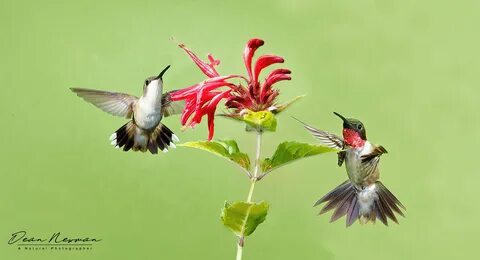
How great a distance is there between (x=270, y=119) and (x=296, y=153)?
0.32ft

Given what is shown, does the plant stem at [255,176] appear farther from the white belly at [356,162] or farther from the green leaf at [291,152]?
the white belly at [356,162]

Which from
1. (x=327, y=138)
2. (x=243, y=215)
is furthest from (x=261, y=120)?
(x=327, y=138)

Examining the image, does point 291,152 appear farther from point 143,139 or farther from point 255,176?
point 143,139

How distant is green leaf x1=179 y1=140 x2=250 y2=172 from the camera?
3.93ft

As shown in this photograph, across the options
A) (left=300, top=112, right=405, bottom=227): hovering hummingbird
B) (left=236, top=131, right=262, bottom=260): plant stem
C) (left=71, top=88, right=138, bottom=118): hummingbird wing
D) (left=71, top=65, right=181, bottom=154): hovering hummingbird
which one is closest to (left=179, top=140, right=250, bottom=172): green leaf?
(left=236, top=131, right=262, bottom=260): plant stem

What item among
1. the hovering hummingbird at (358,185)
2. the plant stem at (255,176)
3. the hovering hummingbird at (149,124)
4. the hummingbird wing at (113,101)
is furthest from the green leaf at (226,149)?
the hummingbird wing at (113,101)

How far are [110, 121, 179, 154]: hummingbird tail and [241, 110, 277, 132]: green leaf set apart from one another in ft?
1.85

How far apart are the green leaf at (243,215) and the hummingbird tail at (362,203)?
0.31 metres

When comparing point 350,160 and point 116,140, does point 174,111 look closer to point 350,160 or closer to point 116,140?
point 116,140

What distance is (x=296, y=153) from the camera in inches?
46.9

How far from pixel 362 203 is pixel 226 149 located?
0.50 m

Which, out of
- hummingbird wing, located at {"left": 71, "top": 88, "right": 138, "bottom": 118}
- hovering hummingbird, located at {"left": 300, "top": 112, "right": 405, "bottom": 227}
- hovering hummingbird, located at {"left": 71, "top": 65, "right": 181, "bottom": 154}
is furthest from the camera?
hummingbird wing, located at {"left": 71, "top": 88, "right": 138, "bottom": 118}

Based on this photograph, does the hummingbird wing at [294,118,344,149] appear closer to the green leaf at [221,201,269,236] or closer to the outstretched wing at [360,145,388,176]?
the outstretched wing at [360,145,388,176]

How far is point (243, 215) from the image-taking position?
1200 mm
